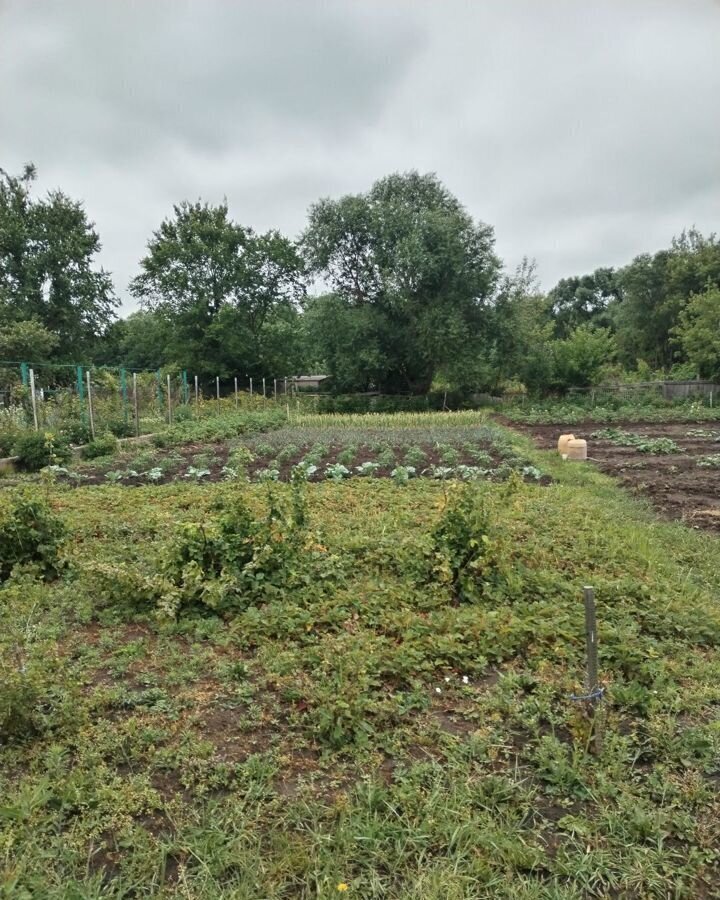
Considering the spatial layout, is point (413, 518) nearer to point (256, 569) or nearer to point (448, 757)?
point (256, 569)

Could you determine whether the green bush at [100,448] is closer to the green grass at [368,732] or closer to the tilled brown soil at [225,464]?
the tilled brown soil at [225,464]

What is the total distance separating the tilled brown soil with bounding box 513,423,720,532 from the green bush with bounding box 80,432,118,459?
10.3 meters

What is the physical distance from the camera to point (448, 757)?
2.30 metres

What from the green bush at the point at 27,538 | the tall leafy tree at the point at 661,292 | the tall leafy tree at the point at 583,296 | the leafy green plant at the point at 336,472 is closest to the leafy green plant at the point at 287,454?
the leafy green plant at the point at 336,472

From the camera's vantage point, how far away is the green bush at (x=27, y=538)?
435 centimetres

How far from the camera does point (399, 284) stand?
1099 inches

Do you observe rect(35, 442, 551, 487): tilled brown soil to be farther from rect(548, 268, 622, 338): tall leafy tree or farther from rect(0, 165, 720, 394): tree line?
rect(548, 268, 622, 338): tall leafy tree

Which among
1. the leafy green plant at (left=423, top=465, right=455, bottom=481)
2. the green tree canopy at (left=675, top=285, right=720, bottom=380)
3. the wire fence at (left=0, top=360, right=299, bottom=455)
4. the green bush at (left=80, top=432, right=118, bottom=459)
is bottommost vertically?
the leafy green plant at (left=423, top=465, right=455, bottom=481)

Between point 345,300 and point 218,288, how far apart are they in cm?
902

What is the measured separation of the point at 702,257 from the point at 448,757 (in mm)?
42136

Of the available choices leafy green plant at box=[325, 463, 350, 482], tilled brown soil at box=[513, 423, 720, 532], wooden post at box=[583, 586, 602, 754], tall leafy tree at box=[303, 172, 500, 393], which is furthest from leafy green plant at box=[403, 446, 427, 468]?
tall leafy tree at box=[303, 172, 500, 393]

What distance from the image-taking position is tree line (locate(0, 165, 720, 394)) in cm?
2759

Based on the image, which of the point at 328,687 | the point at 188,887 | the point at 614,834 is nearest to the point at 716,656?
the point at 614,834

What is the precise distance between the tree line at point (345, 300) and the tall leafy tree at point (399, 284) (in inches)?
3.0
